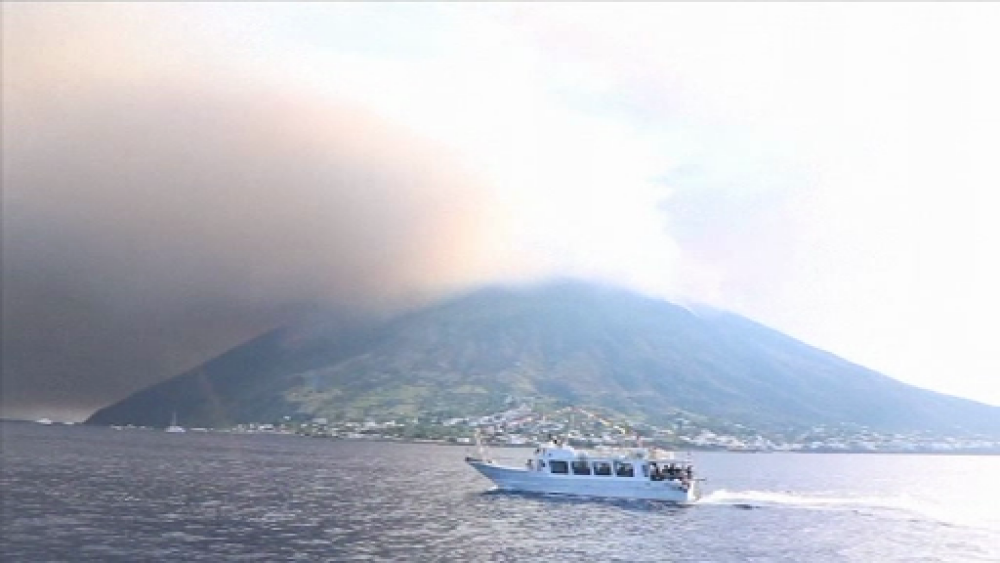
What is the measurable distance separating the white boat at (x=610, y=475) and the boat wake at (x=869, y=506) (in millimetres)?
7586

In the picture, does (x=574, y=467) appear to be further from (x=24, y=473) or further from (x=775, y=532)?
(x=24, y=473)

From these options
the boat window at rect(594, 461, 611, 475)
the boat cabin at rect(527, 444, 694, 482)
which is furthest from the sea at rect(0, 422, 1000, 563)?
the boat window at rect(594, 461, 611, 475)

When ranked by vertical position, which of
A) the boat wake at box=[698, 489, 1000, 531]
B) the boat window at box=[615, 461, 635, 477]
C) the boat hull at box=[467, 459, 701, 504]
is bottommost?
the boat wake at box=[698, 489, 1000, 531]

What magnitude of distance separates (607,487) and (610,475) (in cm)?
193

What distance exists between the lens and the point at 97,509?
320ft

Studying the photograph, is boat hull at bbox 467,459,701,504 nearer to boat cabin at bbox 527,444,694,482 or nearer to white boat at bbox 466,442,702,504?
white boat at bbox 466,442,702,504

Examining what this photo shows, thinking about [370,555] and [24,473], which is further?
[24,473]

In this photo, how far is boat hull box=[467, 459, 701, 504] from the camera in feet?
435

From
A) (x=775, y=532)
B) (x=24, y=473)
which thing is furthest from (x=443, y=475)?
(x=775, y=532)

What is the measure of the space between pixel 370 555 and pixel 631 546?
28185mm

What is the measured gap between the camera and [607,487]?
13562cm

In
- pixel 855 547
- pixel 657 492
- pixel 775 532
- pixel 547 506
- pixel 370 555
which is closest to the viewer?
pixel 370 555

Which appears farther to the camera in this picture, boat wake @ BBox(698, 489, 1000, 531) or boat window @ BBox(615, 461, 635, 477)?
boat window @ BBox(615, 461, 635, 477)

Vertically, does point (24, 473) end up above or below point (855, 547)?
above
